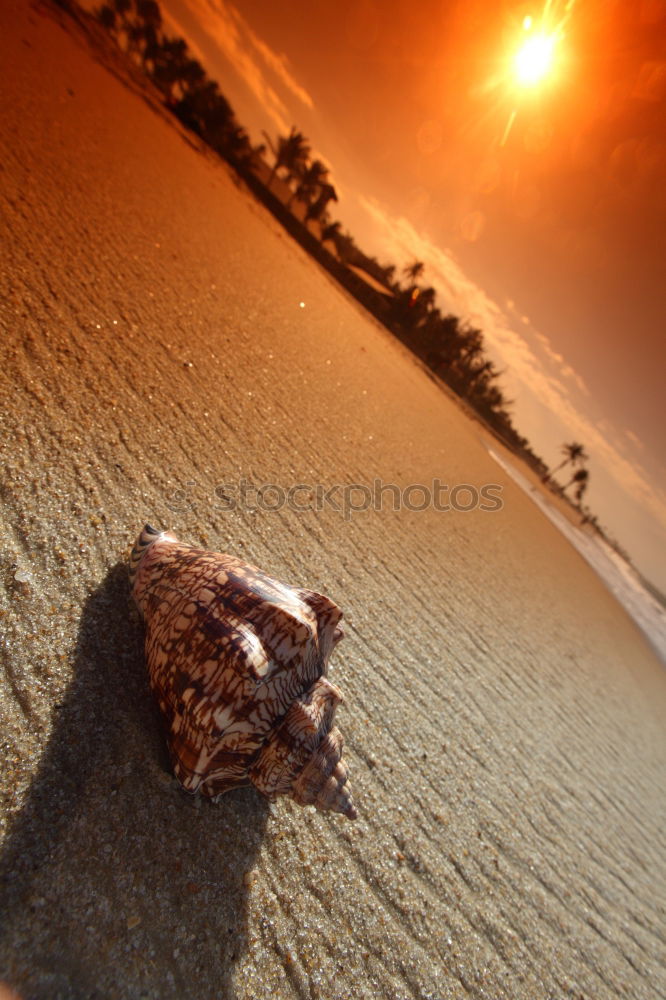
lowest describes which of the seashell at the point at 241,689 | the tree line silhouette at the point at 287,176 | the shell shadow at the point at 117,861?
the shell shadow at the point at 117,861

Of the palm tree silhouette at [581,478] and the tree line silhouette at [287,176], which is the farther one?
the palm tree silhouette at [581,478]

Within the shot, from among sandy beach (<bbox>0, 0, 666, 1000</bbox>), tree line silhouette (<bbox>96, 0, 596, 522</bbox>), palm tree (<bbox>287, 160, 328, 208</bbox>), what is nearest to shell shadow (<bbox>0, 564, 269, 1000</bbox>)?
sandy beach (<bbox>0, 0, 666, 1000</bbox>)

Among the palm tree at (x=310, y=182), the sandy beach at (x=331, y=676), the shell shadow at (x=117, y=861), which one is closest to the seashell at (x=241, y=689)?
the shell shadow at (x=117, y=861)

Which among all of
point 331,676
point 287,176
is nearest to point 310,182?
point 287,176

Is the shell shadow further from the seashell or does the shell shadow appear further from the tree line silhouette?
the tree line silhouette

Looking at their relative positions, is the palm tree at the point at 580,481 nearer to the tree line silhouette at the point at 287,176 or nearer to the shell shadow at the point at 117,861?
the tree line silhouette at the point at 287,176

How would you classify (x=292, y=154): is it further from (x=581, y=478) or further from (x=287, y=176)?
(x=581, y=478)

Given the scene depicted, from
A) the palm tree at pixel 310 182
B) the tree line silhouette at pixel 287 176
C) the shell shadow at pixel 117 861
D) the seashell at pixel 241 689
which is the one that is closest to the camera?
the shell shadow at pixel 117 861
